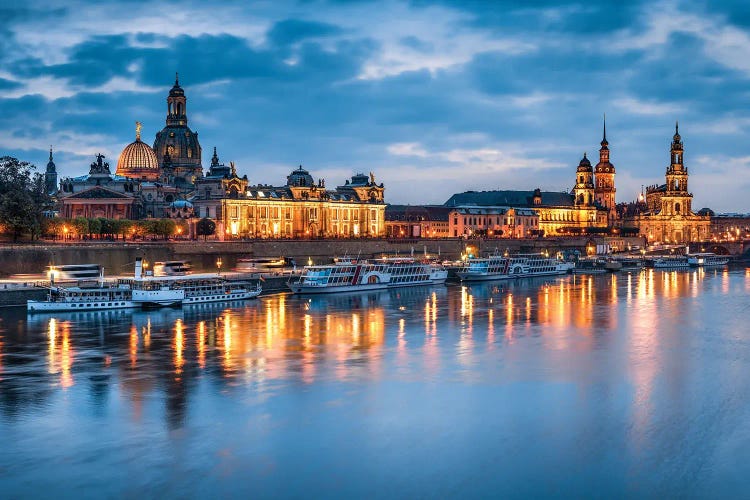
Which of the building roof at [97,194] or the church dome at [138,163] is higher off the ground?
the church dome at [138,163]

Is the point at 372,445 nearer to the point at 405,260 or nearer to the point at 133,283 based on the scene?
the point at 133,283

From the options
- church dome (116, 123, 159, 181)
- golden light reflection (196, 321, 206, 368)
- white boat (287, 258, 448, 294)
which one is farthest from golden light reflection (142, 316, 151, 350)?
church dome (116, 123, 159, 181)

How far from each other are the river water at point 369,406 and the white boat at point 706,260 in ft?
255

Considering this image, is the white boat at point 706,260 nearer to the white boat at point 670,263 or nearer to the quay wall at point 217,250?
the white boat at point 670,263

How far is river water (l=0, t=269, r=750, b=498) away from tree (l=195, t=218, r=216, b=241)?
54.4 meters

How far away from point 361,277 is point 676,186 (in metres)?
118

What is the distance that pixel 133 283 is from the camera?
6200 cm

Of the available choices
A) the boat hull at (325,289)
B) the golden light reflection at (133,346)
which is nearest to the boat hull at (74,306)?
the golden light reflection at (133,346)

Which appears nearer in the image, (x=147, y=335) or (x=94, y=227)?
(x=147, y=335)

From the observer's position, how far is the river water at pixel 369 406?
25.0 m

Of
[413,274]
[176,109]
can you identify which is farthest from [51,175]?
[413,274]

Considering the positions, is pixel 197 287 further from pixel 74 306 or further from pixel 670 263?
pixel 670 263

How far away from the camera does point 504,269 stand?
95938 mm

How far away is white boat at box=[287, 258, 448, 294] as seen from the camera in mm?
73250
